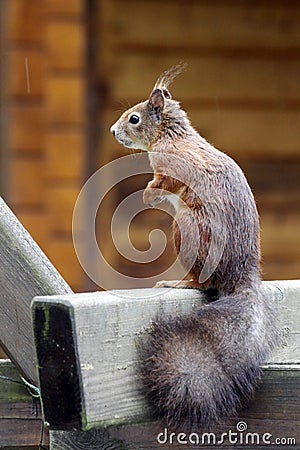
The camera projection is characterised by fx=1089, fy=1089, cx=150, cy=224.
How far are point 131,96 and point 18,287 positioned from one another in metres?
4.62

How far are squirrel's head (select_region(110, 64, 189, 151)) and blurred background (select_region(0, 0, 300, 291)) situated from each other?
128 inches

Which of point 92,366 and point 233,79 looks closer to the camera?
point 92,366

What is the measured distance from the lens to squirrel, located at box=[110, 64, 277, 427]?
53.1 inches

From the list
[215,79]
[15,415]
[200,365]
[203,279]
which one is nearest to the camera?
[200,365]

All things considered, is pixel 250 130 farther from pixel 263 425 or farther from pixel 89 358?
pixel 89 358

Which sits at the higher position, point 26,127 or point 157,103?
point 157,103

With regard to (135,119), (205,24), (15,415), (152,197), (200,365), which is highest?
(205,24)

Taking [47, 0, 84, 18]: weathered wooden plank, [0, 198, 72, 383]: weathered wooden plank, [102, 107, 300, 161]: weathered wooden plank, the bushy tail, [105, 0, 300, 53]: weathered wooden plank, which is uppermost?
[47, 0, 84, 18]: weathered wooden plank

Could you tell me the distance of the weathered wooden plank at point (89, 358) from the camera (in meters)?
1.23

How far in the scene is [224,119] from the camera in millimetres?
6152

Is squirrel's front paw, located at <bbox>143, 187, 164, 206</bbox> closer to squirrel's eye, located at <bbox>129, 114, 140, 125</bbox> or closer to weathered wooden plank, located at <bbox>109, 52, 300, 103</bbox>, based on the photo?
squirrel's eye, located at <bbox>129, 114, 140, 125</bbox>

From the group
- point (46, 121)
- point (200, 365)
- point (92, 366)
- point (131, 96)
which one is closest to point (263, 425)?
point (200, 365)

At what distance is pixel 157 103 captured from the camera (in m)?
2.09

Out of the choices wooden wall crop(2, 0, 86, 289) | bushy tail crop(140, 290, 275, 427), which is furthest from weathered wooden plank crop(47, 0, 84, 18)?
bushy tail crop(140, 290, 275, 427)
